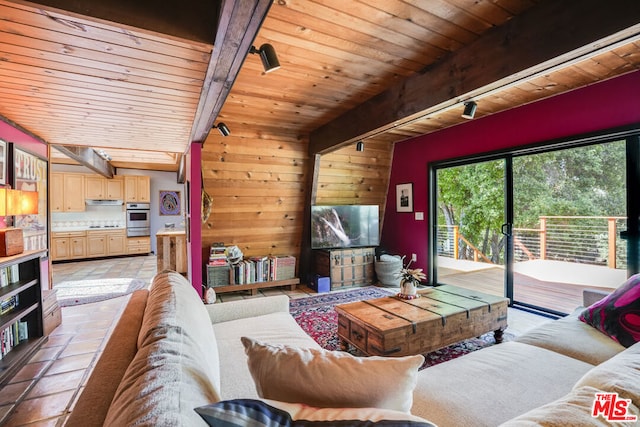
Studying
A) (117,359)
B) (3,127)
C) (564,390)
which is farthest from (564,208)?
(3,127)

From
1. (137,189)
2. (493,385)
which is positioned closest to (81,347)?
(493,385)

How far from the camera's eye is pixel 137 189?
7758 mm

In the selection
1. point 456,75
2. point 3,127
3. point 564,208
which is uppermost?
point 456,75

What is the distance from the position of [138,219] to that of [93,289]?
3.70 metres

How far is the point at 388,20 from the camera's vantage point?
1865 mm

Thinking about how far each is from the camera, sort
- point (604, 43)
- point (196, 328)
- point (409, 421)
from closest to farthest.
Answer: point (409, 421) < point (196, 328) < point (604, 43)

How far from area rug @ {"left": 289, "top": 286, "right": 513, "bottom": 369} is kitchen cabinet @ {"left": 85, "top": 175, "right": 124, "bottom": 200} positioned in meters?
6.10

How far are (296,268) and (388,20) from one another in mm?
3890

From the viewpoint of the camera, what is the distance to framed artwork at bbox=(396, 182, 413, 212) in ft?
16.1

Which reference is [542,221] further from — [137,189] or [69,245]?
[69,245]

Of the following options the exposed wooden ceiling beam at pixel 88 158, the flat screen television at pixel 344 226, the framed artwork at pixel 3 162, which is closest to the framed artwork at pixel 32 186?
the framed artwork at pixel 3 162

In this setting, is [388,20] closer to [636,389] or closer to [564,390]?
[636,389]

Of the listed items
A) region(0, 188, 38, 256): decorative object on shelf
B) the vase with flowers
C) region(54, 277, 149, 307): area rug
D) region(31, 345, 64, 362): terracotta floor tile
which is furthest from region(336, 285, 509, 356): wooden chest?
region(54, 277, 149, 307): area rug

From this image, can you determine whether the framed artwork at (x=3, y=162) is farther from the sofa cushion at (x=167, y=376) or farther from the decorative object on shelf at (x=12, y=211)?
the sofa cushion at (x=167, y=376)
